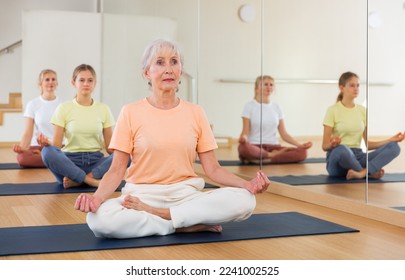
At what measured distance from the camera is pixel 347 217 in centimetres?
377

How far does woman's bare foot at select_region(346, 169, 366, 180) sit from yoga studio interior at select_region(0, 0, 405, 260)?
32 millimetres

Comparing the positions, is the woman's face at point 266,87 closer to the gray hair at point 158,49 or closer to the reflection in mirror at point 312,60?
the reflection in mirror at point 312,60

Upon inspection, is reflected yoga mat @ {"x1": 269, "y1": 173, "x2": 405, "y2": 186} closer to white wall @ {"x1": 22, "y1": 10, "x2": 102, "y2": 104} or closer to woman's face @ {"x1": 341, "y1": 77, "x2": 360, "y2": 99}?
woman's face @ {"x1": 341, "y1": 77, "x2": 360, "y2": 99}

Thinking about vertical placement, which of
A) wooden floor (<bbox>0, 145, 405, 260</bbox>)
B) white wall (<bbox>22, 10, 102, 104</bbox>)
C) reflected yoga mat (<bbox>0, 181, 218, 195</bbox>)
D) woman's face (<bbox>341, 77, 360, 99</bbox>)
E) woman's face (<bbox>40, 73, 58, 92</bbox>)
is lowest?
wooden floor (<bbox>0, 145, 405, 260</bbox>)

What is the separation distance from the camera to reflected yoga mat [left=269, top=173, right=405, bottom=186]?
353 cm

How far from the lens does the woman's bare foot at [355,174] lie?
378 centimetres

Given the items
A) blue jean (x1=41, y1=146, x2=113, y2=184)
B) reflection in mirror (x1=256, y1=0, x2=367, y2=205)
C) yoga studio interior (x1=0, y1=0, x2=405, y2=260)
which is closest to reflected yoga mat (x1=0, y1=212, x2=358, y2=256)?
yoga studio interior (x1=0, y1=0, x2=405, y2=260)

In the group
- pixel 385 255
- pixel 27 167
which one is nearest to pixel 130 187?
pixel 385 255

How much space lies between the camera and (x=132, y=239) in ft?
10.0

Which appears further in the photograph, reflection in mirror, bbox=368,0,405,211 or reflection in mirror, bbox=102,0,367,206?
reflection in mirror, bbox=102,0,367,206

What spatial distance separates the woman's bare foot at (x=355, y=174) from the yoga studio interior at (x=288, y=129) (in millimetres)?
32

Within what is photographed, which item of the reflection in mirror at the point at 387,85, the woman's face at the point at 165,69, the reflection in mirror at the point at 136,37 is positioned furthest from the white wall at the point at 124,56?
the woman's face at the point at 165,69

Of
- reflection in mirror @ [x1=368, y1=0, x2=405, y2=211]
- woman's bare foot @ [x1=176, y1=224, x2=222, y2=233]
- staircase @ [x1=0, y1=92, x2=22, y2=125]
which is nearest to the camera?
woman's bare foot @ [x1=176, y1=224, x2=222, y2=233]

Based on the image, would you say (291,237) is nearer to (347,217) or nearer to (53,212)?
(347,217)
